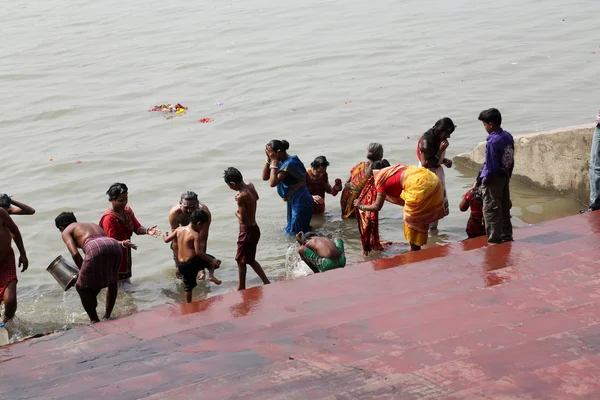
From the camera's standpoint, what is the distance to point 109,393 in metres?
4.81

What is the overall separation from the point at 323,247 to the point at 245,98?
1086 cm

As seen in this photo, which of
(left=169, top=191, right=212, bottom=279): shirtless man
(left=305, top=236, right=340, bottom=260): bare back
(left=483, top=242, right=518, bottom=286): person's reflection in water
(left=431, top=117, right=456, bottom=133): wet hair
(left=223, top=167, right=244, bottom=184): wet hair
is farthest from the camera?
(left=431, top=117, right=456, bottom=133): wet hair

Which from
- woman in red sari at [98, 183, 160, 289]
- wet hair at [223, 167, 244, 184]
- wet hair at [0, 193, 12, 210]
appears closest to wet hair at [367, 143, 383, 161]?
wet hair at [223, 167, 244, 184]

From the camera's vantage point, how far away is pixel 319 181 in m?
11.1

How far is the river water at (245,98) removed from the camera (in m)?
11.5

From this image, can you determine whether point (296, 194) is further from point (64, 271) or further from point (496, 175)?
point (496, 175)

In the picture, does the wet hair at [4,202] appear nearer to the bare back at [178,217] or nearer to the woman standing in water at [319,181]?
the bare back at [178,217]

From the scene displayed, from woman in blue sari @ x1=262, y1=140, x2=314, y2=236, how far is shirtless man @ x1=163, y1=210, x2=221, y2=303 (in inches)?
67.5

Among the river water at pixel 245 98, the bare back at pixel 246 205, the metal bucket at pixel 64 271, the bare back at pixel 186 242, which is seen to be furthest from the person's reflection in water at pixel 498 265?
the metal bucket at pixel 64 271

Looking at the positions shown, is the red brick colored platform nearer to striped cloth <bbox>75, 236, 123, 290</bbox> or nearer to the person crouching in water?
striped cloth <bbox>75, 236, 123, 290</bbox>

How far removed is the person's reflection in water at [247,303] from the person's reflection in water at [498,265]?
1.76m

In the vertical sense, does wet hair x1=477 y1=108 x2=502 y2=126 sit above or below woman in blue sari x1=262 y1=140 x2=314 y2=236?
above

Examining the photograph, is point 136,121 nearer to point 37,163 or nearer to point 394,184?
point 37,163

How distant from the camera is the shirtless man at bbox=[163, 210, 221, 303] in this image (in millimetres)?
8227
